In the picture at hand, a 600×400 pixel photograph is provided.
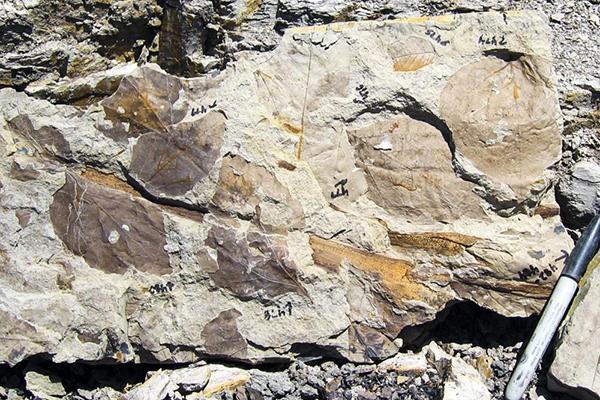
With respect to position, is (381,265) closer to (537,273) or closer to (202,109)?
(537,273)

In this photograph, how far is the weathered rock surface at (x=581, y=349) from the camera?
2.88 meters

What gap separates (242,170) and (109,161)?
49 centimetres

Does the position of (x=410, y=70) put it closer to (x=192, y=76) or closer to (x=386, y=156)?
(x=386, y=156)

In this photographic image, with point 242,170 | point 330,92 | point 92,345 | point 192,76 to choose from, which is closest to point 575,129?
point 330,92

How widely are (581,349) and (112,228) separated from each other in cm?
168

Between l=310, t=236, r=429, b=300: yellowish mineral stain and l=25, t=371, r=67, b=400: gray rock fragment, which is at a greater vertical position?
l=310, t=236, r=429, b=300: yellowish mineral stain

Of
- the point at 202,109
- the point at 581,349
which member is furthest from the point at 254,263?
the point at 581,349

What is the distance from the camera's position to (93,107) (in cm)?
309

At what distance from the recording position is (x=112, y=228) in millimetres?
3047

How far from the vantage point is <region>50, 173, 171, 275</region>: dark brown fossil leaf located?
120 inches

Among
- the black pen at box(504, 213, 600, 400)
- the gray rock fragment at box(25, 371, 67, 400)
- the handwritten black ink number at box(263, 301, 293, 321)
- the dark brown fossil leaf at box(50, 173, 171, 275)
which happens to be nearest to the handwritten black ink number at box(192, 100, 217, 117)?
the dark brown fossil leaf at box(50, 173, 171, 275)

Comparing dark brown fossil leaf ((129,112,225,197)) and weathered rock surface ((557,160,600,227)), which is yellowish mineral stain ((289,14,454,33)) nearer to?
dark brown fossil leaf ((129,112,225,197))

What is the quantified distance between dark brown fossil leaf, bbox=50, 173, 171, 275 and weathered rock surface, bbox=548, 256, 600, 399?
1403 mm

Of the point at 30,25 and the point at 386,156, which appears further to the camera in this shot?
the point at 30,25
